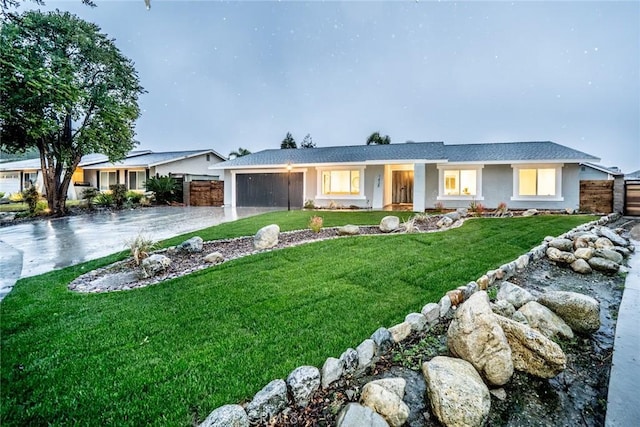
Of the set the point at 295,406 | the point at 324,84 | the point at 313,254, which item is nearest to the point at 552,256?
the point at 313,254

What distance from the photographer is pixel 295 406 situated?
2293 mm

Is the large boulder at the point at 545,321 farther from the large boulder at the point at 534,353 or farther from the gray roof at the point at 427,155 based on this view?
the gray roof at the point at 427,155

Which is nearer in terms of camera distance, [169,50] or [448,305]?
[448,305]

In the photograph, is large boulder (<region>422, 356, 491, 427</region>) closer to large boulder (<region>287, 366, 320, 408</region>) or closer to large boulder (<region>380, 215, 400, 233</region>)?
large boulder (<region>287, 366, 320, 408</region>)

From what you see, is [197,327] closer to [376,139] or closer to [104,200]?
[104,200]

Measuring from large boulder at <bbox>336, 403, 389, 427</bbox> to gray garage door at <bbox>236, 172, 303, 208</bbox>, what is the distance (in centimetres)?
1544

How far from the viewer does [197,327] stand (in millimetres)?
3363

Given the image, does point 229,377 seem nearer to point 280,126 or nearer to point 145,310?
point 145,310

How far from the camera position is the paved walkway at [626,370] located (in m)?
2.12

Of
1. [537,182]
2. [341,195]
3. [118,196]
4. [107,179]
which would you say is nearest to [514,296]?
[341,195]

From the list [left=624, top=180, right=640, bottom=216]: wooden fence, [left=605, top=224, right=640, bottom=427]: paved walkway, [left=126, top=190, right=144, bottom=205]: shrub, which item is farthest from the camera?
[left=126, top=190, right=144, bottom=205]: shrub

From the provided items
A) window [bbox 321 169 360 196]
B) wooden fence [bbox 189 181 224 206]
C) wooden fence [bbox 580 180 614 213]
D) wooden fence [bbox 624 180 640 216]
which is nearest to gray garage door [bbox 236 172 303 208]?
window [bbox 321 169 360 196]

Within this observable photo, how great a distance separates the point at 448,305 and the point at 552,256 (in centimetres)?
362

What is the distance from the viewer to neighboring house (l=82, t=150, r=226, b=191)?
2330 centimetres
